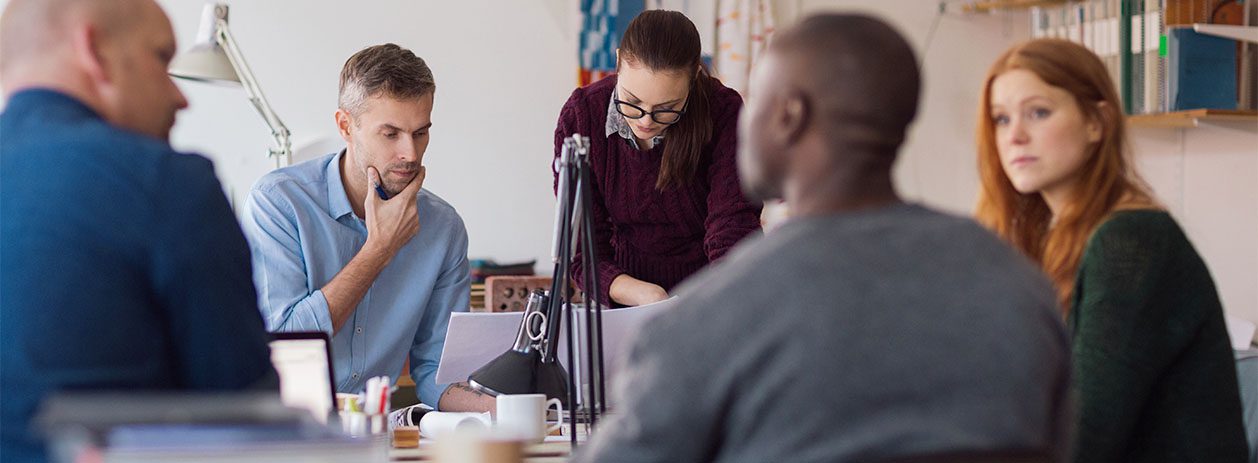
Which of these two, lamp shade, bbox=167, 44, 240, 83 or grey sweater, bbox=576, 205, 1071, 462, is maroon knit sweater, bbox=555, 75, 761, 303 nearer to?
lamp shade, bbox=167, 44, 240, 83

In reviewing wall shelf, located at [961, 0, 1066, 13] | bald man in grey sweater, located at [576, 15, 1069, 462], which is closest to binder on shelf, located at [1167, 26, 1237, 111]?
wall shelf, located at [961, 0, 1066, 13]

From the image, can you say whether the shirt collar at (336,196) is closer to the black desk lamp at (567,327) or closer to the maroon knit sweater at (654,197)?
the maroon knit sweater at (654,197)

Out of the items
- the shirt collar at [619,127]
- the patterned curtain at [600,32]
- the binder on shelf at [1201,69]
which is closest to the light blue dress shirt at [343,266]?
the shirt collar at [619,127]

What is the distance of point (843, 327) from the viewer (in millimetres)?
862

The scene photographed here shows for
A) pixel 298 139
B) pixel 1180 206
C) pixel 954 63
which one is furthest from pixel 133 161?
pixel 954 63

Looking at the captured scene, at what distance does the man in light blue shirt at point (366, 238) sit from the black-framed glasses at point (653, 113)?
369 mm

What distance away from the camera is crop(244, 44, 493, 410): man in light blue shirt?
2.26m

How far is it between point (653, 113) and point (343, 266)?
0.65 metres

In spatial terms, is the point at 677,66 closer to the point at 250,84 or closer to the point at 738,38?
the point at 250,84

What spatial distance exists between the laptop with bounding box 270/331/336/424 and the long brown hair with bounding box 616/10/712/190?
0.88 meters

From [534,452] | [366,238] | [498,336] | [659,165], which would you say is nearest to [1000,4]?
[659,165]

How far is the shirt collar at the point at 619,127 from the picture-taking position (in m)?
2.46

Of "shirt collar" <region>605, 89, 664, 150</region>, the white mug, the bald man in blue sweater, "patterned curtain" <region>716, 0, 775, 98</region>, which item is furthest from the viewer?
"patterned curtain" <region>716, 0, 775, 98</region>

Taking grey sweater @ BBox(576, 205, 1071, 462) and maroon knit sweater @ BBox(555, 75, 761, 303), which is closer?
grey sweater @ BBox(576, 205, 1071, 462)
